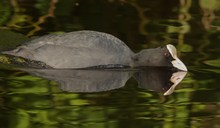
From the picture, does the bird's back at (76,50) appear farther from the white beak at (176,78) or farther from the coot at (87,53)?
the white beak at (176,78)

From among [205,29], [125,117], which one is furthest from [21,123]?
[205,29]

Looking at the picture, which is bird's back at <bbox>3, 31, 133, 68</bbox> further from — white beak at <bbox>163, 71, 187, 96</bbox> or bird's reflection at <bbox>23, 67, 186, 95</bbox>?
white beak at <bbox>163, 71, 187, 96</bbox>

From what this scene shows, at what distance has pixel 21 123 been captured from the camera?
4629 millimetres

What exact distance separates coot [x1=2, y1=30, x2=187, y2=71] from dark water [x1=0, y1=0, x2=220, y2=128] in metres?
0.26

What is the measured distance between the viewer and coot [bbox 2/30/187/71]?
20.1 feet

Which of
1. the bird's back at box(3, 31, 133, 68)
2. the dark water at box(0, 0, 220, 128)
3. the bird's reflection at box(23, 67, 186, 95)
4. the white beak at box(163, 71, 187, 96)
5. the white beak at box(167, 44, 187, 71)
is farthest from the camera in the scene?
the white beak at box(167, 44, 187, 71)

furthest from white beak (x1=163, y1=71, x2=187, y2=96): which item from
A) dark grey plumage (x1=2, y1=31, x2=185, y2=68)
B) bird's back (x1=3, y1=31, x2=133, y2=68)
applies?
bird's back (x1=3, y1=31, x2=133, y2=68)

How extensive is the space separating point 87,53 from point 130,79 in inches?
17.7

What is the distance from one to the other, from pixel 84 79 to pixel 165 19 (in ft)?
8.98

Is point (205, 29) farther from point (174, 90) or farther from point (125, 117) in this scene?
Answer: point (125, 117)

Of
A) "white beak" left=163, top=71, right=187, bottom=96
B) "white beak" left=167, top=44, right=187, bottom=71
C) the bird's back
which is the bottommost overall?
"white beak" left=163, top=71, right=187, bottom=96

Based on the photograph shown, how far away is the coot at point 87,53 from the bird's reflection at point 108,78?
8cm

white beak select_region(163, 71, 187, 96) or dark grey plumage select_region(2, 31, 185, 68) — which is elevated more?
dark grey plumage select_region(2, 31, 185, 68)

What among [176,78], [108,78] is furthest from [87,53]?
[176,78]
